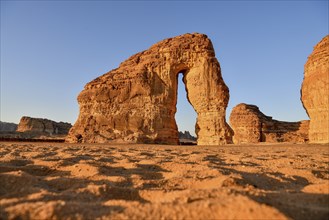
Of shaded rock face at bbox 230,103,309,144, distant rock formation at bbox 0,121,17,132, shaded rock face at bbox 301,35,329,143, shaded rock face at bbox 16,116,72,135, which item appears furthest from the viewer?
distant rock formation at bbox 0,121,17,132

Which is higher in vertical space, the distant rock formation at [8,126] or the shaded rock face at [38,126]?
the distant rock formation at [8,126]

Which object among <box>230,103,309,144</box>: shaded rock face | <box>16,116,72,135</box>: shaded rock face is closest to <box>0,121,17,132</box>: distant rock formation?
<box>16,116,72,135</box>: shaded rock face

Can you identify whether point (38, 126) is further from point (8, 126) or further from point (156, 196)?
point (156, 196)

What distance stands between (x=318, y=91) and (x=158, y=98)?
400 inches

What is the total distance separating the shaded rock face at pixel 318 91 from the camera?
51.4ft

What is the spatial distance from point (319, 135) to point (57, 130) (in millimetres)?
43665

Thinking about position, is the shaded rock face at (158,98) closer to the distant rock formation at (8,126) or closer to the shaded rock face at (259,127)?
the shaded rock face at (259,127)

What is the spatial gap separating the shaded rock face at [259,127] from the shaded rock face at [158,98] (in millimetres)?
19118

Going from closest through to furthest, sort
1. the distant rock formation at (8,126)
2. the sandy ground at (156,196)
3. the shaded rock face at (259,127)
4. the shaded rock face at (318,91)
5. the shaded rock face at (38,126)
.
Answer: the sandy ground at (156,196)
the shaded rock face at (318,91)
the shaded rock face at (259,127)
the shaded rock face at (38,126)
the distant rock formation at (8,126)

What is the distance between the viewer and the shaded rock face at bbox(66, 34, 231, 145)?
53.2 ft

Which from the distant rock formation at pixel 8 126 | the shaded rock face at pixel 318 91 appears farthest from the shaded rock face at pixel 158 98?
the distant rock formation at pixel 8 126

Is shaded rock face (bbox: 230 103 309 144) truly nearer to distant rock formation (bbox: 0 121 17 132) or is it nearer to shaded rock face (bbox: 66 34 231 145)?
shaded rock face (bbox: 66 34 231 145)

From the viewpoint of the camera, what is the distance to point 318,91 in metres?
16.1

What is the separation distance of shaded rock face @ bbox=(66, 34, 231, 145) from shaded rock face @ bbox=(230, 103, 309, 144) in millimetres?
19118
